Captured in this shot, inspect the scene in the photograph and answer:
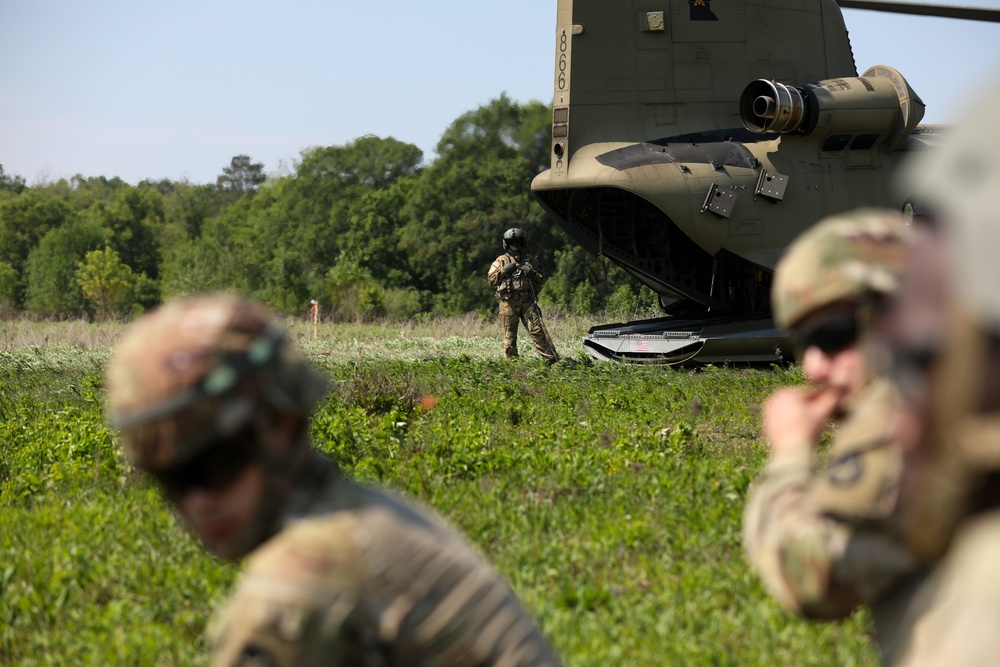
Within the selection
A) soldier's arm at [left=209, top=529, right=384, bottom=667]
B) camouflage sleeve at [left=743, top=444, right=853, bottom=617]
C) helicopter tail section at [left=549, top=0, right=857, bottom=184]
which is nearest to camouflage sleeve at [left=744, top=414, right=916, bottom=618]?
camouflage sleeve at [left=743, top=444, right=853, bottom=617]

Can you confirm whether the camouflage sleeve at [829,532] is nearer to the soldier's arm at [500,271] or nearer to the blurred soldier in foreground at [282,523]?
the blurred soldier in foreground at [282,523]

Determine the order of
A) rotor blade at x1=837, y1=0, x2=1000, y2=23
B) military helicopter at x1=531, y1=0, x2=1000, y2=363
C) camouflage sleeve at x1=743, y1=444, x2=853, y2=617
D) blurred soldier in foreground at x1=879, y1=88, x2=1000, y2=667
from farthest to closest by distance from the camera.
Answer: military helicopter at x1=531, y1=0, x2=1000, y2=363 < rotor blade at x1=837, y1=0, x2=1000, y2=23 < camouflage sleeve at x1=743, y1=444, x2=853, y2=617 < blurred soldier in foreground at x1=879, y1=88, x2=1000, y2=667

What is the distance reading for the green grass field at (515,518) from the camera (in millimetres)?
4707

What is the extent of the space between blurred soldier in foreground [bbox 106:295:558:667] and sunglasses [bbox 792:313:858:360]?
0.92 metres

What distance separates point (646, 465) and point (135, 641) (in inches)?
155

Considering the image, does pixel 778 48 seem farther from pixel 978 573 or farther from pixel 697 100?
pixel 978 573

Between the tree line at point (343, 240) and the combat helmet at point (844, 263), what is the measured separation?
34.3 meters

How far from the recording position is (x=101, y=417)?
975 cm

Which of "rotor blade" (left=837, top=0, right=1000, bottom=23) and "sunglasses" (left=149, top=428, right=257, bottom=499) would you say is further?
"rotor blade" (left=837, top=0, right=1000, bottom=23)

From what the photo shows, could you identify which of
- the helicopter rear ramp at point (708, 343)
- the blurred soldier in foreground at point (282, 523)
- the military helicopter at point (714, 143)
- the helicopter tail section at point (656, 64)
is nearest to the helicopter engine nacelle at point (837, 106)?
the military helicopter at point (714, 143)

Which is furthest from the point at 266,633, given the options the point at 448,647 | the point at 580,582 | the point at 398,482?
the point at 398,482

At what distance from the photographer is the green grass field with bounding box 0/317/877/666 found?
185 inches

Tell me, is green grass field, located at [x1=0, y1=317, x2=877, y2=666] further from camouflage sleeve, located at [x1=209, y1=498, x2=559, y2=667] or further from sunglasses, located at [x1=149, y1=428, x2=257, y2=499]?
sunglasses, located at [x1=149, y1=428, x2=257, y2=499]

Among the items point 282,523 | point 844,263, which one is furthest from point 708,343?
point 282,523
